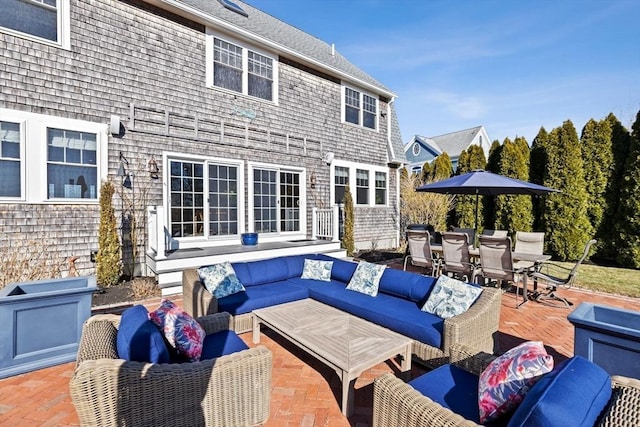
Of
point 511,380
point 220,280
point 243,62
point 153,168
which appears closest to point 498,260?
point 511,380

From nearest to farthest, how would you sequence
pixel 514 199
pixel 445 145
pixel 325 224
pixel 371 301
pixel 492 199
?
pixel 371 301
pixel 325 224
pixel 514 199
pixel 492 199
pixel 445 145

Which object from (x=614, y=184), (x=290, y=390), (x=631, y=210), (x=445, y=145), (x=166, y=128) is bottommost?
(x=290, y=390)

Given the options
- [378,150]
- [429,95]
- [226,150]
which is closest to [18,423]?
[226,150]

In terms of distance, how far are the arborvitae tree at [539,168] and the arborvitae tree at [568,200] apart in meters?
A: 0.35

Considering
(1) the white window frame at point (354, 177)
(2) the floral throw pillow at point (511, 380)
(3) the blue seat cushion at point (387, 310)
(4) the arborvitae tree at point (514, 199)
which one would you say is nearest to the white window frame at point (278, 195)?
(1) the white window frame at point (354, 177)

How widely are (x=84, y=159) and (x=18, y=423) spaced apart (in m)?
5.24

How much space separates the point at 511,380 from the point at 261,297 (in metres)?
3.11

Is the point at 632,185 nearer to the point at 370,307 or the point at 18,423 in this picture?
the point at 370,307

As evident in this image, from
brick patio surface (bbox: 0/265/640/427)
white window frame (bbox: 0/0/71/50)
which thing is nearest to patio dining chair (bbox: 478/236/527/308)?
brick patio surface (bbox: 0/265/640/427)

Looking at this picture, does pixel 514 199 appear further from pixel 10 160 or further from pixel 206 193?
pixel 10 160

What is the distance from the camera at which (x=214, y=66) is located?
7922mm

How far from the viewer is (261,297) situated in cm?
419

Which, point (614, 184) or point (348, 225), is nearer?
point (614, 184)

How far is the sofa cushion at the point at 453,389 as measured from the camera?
1.91 metres
